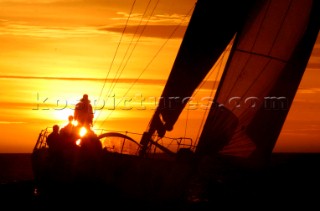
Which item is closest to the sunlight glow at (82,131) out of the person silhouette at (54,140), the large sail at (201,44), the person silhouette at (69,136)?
the person silhouette at (69,136)

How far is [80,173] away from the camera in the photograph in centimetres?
1794

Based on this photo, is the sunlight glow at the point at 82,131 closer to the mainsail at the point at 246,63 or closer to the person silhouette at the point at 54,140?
the person silhouette at the point at 54,140

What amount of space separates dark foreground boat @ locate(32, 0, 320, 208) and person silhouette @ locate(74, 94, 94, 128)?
69 cm

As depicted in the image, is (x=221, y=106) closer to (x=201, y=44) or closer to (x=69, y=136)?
(x=201, y=44)

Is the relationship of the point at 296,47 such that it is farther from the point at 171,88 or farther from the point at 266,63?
the point at 171,88

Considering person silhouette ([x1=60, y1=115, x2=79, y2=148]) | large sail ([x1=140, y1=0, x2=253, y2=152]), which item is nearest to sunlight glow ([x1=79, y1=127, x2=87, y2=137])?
person silhouette ([x1=60, y1=115, x2=79, y2=148])

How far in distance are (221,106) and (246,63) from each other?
4.86 ft

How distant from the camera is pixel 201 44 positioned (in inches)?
748

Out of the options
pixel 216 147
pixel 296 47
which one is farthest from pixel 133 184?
pixel 296 47

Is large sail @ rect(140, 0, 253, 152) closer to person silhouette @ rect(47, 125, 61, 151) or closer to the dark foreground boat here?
the dark foreground boat

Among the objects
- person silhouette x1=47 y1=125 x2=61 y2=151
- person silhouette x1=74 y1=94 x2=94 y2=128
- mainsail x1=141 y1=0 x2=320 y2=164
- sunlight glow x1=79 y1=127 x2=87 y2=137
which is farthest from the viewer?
person silhouette x1=74 y1=94 x2=94 y2=128

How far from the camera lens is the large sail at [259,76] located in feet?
57.9

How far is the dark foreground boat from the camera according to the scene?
1767 centimetres

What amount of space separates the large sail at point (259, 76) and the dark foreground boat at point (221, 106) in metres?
0.03
